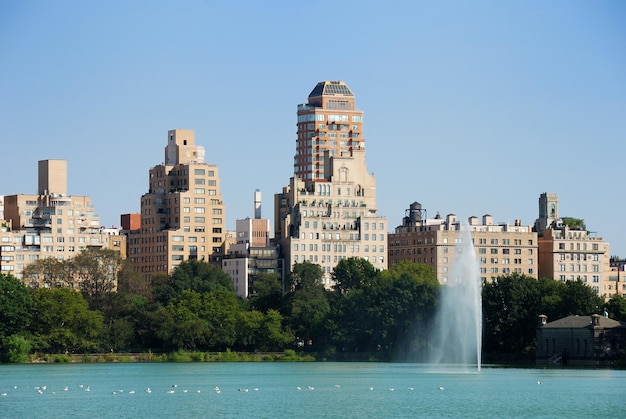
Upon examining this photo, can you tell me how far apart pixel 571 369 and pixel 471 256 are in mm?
16673

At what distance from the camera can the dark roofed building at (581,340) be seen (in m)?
190

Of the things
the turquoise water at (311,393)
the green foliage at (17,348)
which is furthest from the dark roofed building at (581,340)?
the green foliage at (17,348)

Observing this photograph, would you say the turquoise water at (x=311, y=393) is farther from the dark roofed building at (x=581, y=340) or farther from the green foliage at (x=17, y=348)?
the green foliage at (x=17, y=348)

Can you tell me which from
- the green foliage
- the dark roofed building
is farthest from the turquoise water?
the green foliage

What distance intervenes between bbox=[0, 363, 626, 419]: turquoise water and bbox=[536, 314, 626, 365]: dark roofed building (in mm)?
13554

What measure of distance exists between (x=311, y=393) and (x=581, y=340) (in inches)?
2471

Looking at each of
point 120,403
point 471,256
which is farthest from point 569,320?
point 120,403

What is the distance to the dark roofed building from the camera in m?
190

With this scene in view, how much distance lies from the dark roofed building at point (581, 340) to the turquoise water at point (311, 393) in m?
13.6

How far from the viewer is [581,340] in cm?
19150

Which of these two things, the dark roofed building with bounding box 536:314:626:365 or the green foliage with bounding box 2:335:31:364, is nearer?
the dark roofed building with bounding box 536:314:626:365

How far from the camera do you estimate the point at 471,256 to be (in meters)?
184

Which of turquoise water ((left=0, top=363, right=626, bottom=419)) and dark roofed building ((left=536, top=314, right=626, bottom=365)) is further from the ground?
dark roofed building ((left=536, top=314, right=626, bottom=365))

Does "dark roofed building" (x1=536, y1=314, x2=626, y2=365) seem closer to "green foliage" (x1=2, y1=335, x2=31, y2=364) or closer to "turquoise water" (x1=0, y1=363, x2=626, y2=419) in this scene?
"turquoise water" (x1=0, y1=363, x2=626, y2=419)
